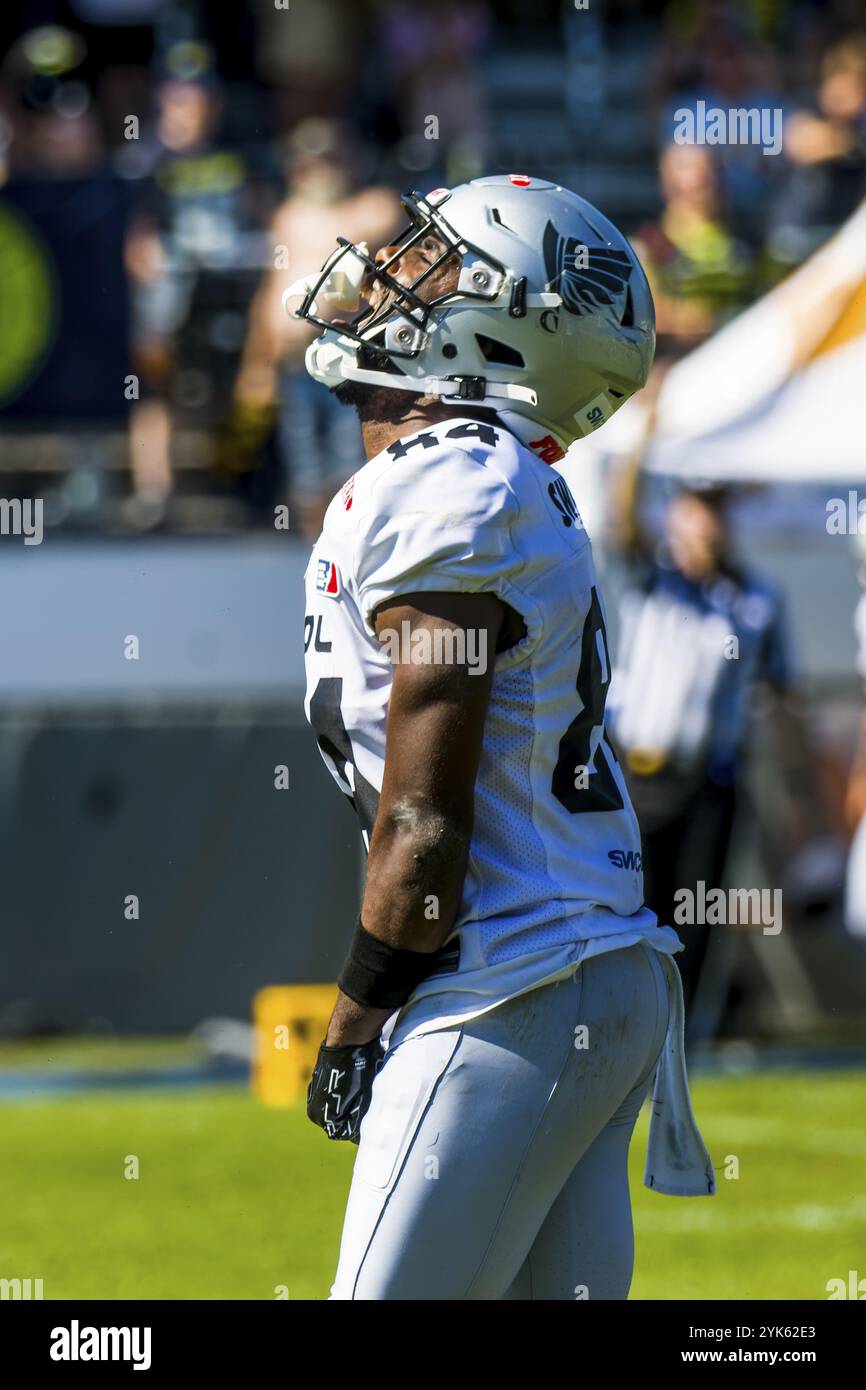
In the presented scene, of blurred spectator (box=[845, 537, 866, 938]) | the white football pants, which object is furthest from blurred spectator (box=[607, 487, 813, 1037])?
the white football pants

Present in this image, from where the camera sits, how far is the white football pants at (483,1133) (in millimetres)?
2475

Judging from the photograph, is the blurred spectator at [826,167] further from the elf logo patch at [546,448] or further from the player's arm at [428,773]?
the player's arm at [428,773]

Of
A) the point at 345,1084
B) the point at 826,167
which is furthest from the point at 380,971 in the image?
the point at 826,167

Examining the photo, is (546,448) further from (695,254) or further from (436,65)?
(436,65)

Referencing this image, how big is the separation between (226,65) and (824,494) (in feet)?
17.1

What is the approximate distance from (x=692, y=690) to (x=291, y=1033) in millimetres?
2745

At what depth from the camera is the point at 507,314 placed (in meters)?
2.69

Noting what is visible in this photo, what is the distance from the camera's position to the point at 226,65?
12438 millimetres

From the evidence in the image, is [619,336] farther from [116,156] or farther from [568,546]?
[116,156]

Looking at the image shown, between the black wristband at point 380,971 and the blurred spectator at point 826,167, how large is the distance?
744cm

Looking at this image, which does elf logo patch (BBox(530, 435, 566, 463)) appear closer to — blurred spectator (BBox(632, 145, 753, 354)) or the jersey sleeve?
the jersey sleeve

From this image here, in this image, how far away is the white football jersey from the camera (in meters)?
2.49

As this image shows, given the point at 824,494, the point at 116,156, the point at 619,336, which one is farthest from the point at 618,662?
the point at 619,336

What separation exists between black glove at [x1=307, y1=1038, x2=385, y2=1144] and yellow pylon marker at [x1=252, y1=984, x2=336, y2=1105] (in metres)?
2.44
